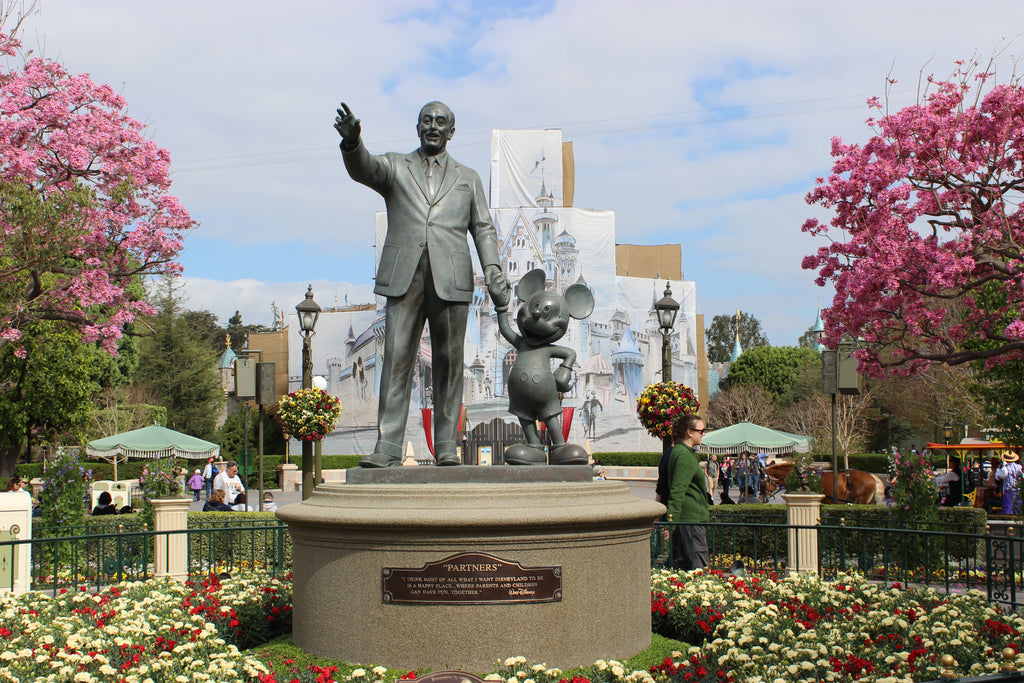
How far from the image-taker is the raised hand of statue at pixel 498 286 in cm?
682

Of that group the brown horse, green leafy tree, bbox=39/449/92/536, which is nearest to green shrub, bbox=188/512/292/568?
green leafy tree, bbox=39/449/92/536

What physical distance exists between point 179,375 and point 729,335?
61.0m

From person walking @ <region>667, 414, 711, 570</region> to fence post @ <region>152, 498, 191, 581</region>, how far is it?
5794 mm

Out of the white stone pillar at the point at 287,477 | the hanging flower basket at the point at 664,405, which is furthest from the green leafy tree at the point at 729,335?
the hanging flower basket at the point at 664,405

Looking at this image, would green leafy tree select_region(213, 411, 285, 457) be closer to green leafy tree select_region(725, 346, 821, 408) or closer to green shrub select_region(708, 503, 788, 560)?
Answer: green shrub select_region(708, 503, 788, 560)

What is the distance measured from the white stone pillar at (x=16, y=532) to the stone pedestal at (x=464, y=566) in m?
6.34


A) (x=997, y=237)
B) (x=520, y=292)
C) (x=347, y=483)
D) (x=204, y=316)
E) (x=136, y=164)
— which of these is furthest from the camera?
(x=204, y=316)

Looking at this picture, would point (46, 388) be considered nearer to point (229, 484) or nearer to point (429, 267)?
point (229, 484)

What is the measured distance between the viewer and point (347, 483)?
6.42 metres

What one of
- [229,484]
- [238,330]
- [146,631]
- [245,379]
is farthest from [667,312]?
[238,330]

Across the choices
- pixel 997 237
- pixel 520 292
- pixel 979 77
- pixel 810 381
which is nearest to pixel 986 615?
pixel 520 292

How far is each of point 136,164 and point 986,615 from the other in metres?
15.9

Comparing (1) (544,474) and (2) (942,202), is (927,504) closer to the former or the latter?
(2) (942,202)

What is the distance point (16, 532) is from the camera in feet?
36.9
